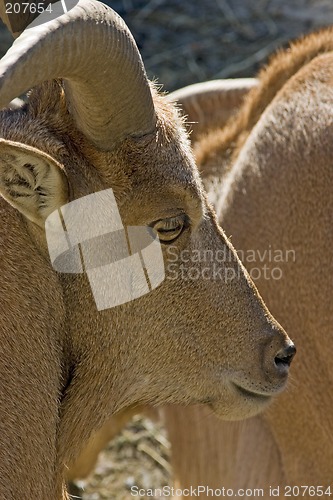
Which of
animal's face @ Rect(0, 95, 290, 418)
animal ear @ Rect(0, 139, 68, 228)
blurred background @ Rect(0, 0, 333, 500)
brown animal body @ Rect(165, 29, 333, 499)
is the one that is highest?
animal ear @ Rect(0, 139, 68, 228)

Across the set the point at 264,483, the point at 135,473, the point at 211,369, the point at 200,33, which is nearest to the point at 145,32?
the point at 200,33

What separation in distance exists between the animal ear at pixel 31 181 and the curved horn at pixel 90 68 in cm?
24

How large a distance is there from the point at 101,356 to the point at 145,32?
22.6 feet

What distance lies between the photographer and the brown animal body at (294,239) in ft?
14.5

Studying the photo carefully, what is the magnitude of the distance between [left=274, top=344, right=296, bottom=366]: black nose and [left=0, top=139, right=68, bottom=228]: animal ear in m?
1.07

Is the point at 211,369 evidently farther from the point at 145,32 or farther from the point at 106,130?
the point at 145,32

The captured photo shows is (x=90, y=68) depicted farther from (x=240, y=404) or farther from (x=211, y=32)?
(x=211, y=32)

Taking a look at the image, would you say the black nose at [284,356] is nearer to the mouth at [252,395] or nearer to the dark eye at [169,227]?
the mouth at [252,395]

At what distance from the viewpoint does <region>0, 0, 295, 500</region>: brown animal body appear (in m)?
3.22

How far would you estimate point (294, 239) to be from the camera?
451 centimetres
